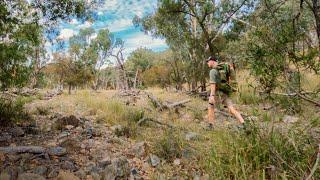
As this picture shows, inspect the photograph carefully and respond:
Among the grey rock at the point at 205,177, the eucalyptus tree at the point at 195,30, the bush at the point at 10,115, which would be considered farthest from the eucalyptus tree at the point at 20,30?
the eucalyptus tree at the point at 195,30

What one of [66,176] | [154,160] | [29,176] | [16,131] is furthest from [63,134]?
[29,176]

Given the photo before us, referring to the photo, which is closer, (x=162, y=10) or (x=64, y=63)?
(x=162, y=10)

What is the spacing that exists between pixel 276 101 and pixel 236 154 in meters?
0.87

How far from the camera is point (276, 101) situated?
5.35m

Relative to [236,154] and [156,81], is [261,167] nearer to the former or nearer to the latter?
[236,154]

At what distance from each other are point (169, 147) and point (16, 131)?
339cm

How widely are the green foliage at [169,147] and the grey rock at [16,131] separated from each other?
2.94m

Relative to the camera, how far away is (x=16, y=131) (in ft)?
28.3

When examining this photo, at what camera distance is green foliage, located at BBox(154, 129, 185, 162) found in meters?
7.28

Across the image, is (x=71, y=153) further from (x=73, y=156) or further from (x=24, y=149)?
(x=24, y=149)

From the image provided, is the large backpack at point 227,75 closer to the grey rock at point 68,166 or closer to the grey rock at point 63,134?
the grey rock at point 63,134

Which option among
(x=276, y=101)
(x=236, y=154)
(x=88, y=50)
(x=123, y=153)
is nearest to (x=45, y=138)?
(x=123, y=153)

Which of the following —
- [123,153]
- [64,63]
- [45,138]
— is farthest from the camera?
Answer: [64,63]

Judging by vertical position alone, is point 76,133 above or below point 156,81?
above
